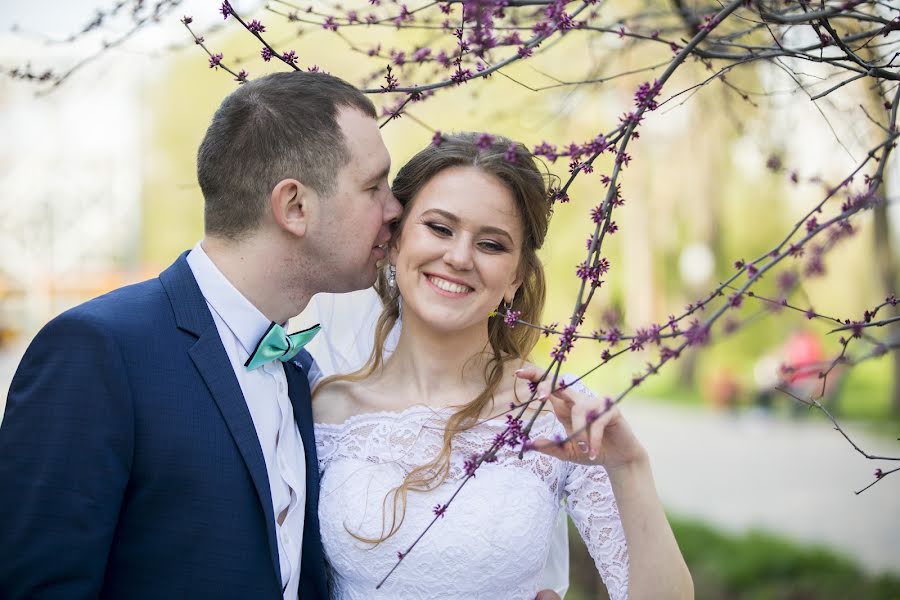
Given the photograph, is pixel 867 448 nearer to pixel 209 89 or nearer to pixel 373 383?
pixel 373 383

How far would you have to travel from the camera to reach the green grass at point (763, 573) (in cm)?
580

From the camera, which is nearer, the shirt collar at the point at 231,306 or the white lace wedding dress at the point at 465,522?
the shirt collar at the point at 231,306

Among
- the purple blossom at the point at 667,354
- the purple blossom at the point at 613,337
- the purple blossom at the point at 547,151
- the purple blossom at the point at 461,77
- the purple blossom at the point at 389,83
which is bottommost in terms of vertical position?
the purple blossom at the point at 667,354

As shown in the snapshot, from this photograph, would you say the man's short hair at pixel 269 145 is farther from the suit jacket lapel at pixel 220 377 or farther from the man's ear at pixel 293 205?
the suit jacket lapel at pixel 220 377

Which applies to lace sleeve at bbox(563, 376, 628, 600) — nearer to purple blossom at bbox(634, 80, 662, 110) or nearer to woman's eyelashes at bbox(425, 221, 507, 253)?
woman's eyelashes at bbox(425, 221, 507, 253)

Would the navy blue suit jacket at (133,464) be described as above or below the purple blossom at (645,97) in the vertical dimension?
below

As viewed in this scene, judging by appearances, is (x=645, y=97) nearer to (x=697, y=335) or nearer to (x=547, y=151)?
(x=547, y=151)

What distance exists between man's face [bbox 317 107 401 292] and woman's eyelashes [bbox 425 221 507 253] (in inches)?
6.0

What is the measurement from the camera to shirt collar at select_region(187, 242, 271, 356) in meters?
2.52

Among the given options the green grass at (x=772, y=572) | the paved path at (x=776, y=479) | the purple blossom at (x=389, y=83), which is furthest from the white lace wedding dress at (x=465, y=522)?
the paved path at (x=776, y=479)

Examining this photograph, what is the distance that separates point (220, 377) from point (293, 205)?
0.53 m

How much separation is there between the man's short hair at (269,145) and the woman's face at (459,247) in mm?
343

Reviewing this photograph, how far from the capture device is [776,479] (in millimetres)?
12211

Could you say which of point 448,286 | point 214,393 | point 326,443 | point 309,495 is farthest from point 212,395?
point 448,286
